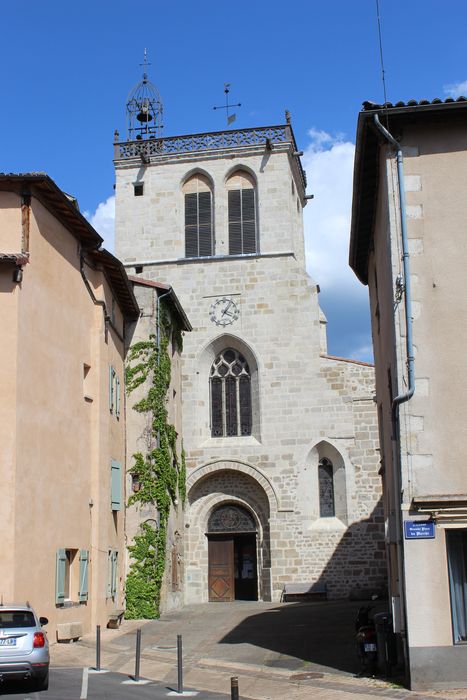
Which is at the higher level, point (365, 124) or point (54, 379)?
point (365, 124)

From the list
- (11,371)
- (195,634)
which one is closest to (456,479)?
(11,371)

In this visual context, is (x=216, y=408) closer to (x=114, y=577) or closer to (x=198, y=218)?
(x=198, y=218)

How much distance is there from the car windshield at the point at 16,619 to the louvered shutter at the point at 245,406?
18160 millimetres

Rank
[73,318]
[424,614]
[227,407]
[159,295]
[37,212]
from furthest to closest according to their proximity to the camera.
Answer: [227,407] → [159,295] → [73,318] → [37,212] → [424,614]

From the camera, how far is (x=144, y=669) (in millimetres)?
14797

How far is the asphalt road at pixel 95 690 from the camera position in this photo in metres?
11.5

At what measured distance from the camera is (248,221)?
105 feet

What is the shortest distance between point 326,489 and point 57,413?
13.5 meters

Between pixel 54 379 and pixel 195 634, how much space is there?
6569 millimetres

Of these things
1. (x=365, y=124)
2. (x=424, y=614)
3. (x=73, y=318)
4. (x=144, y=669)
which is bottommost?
(x=144, y=669)

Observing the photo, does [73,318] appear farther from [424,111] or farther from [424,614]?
[424,614]

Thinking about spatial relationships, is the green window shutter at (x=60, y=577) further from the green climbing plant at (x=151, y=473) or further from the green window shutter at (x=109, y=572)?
the green climbing plant at (x=151, y=473)

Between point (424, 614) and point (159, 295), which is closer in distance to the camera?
point (424, 614)

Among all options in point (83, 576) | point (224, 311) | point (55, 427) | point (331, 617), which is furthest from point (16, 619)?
point (224, 311)
